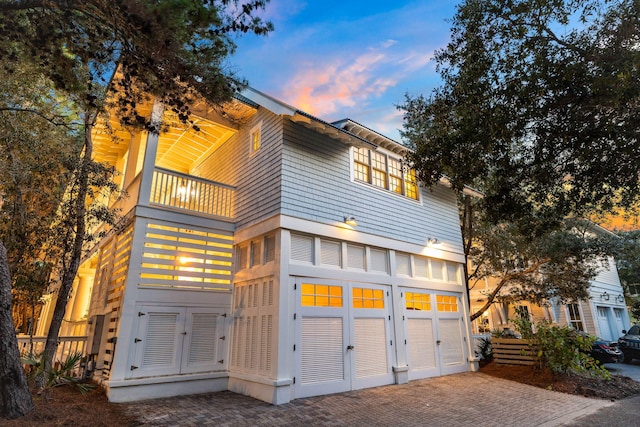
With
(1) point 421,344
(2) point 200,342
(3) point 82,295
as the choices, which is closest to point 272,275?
(2) point 200,342

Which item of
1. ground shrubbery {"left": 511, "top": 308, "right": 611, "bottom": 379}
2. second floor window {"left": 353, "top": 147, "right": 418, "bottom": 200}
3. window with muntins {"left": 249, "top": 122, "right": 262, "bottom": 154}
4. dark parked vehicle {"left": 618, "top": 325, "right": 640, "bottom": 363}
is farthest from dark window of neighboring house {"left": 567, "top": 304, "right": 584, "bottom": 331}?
window with muntins {"left": 249, "top": 122, "right": 262, "bottom": 154}

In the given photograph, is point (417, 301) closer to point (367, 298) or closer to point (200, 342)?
point (367, 298)

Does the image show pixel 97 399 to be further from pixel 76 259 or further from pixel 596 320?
pixel 596 320

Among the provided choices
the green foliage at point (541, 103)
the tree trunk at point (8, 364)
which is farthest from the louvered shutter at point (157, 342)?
the green foliage at point (541, 103)

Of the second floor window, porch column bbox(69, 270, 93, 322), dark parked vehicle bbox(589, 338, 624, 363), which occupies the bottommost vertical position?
dark parked vehicle bbox(589, 338, 624, 363)

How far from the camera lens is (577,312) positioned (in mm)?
18016

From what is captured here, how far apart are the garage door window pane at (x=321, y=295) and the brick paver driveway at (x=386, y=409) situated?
1.76 metres

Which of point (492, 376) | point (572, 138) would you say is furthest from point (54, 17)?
point (492, 376)

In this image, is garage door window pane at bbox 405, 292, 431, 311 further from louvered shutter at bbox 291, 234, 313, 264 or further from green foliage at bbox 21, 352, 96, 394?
green foliage at bbox 21, 352, 96, 394

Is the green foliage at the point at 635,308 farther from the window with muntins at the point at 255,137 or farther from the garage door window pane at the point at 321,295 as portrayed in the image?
the window with muntins at the point at 255,137

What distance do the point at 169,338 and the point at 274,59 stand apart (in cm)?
711

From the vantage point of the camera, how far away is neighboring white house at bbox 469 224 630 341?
1747 centimetres

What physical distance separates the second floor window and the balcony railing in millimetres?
3451

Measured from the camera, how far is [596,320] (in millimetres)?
17719
